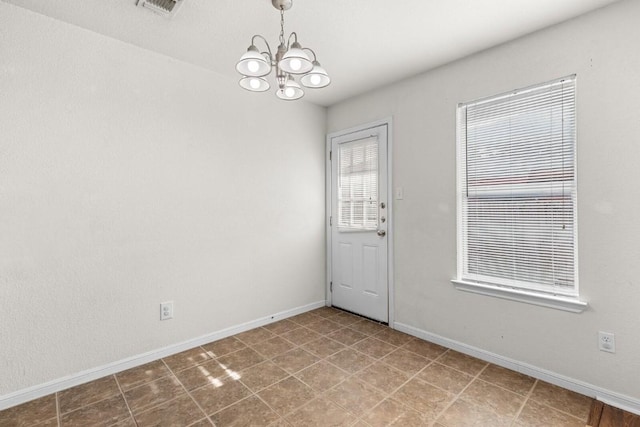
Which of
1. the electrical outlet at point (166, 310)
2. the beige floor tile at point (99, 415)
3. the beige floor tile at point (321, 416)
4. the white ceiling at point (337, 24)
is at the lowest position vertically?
the beige floor tile at point (99, 415)

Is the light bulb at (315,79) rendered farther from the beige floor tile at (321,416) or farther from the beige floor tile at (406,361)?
the beige floor tile at (406,361)

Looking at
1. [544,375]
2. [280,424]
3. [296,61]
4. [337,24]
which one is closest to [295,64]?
[296,61]

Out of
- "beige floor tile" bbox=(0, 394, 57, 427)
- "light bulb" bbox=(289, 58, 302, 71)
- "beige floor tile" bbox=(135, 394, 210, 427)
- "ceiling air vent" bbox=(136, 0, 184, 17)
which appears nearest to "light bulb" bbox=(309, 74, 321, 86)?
"light bulb" bbox=(289, 58, 302, 71)

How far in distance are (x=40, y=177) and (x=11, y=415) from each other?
1472mm

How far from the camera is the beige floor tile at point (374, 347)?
2652 millimetres

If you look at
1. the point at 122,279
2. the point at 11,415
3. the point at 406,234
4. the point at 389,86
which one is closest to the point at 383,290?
the point at 406,234

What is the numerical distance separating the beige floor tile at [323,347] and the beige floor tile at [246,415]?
0.77 m

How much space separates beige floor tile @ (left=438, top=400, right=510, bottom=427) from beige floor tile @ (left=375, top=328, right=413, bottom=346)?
925mm

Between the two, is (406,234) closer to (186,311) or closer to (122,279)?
(186,311)

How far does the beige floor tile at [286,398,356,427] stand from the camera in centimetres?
179

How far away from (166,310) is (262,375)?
1002 mm

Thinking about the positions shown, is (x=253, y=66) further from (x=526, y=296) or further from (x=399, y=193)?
(x=526, y=296)

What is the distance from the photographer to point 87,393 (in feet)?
6.89

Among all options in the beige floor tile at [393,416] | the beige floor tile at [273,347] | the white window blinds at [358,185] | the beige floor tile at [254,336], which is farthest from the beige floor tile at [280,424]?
the white window blinds at [358,185]
